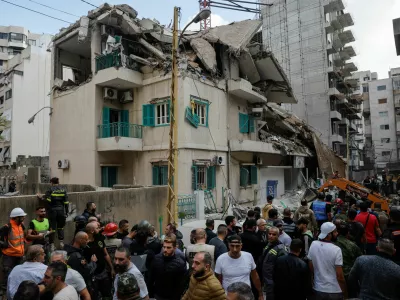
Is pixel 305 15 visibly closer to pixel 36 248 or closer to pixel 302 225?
pixel 302 225

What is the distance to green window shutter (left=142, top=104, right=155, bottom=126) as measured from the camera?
50.3 feet

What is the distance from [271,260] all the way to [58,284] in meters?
2.77

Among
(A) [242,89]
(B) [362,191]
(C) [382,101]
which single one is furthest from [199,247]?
(C) [382,101]

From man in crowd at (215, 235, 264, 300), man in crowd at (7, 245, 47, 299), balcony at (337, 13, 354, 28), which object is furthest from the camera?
balcony at (337, 13, 354, 28)

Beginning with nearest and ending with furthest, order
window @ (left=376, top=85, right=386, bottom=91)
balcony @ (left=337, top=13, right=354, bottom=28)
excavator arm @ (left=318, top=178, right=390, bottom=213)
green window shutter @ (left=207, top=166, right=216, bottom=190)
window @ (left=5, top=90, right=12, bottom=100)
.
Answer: excavator arm @ (left=318, top=178, right=390, bottom=213)
green window shutter @ (left=207, top=166, right=216, bottom=190)
window @ (left=5, top=90, right=12, bottom=100)
balcony @ (left=337, top=13, right=354, bottom=28)
window @ (left=376, top=85, right=386, bottom=91)

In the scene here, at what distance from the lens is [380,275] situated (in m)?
3.28

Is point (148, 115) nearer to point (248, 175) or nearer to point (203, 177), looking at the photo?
point (203, 177)

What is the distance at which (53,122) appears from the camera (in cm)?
1812

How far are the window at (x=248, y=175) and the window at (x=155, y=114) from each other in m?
→ 5.66

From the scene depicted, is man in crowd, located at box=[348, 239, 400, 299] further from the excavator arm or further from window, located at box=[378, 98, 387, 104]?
window, located at box=[378, 98, 387, 104]

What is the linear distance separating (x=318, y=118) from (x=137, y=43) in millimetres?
22526

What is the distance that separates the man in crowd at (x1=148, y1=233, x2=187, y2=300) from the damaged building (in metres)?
10.1

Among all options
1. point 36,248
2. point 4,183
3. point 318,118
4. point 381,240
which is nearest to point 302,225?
point 381,240

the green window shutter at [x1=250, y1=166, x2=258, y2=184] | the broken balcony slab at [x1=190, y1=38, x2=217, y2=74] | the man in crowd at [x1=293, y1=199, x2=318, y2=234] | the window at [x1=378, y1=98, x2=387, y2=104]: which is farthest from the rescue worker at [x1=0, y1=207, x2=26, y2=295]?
the window at [x1=378, y1=98, x2=387, y2=104]
